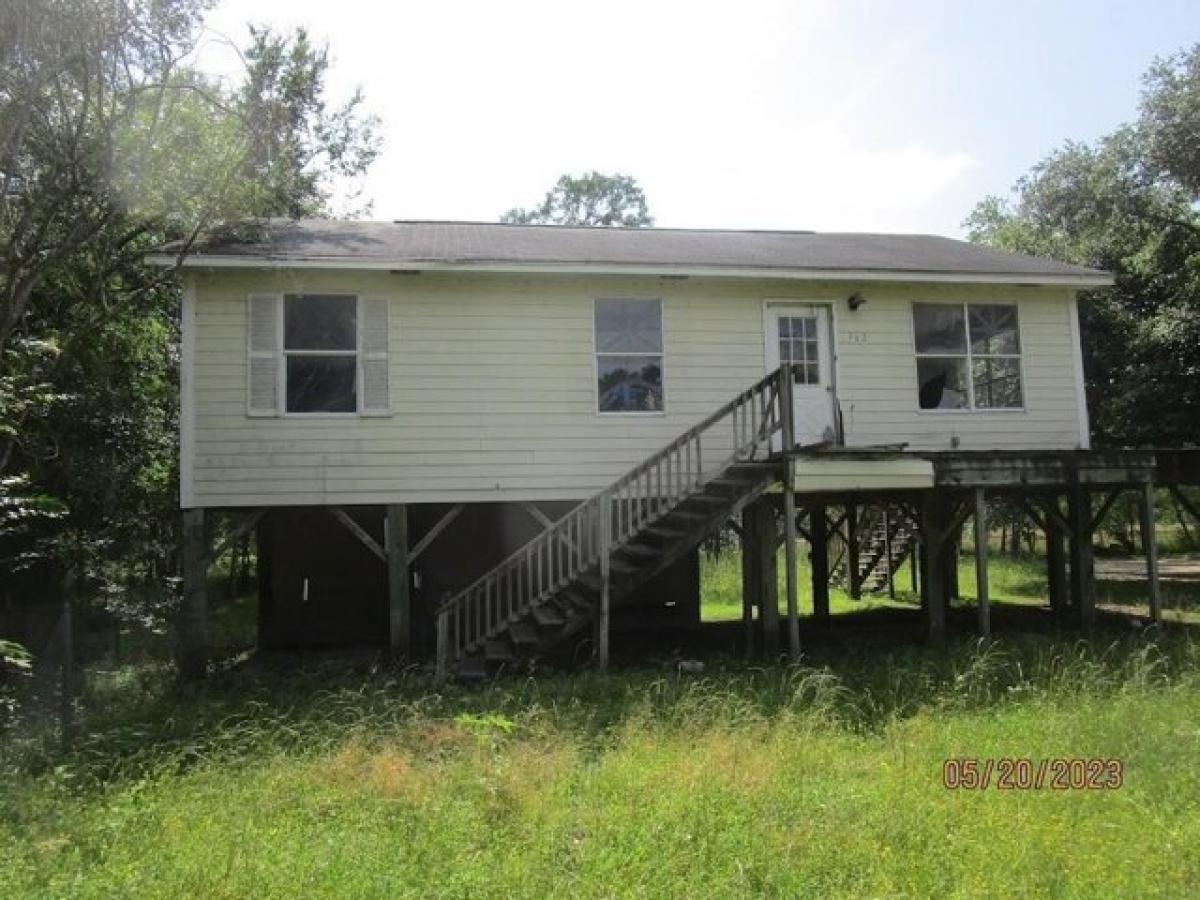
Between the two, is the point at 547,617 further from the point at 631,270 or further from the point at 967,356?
the point at 967,356

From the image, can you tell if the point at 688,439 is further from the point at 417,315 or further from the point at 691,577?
the point at 691,577

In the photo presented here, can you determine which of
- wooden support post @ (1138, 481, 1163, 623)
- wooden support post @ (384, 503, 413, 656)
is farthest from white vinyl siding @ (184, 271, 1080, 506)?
wooden support post @ (1138, 481, 1163, 623)

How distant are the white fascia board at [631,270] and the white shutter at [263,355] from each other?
1.57 ft

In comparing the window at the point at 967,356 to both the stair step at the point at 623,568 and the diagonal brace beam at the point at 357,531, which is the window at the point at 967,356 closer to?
the stair step at the point at 623,568

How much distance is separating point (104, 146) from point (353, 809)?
843 cm

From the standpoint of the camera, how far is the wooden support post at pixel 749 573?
11.6m

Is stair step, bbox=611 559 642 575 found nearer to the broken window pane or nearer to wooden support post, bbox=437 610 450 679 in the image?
wooden support post, bbox=437 610 450 679

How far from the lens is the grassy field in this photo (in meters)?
4.27

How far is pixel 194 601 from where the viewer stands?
397 inches

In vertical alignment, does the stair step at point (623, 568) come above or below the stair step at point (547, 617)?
above

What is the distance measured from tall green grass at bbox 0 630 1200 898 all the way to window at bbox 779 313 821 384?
4708 mm

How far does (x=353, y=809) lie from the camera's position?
5145mm

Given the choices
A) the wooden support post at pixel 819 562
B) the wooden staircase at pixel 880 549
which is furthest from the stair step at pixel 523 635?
the wooden staircase at pixel 880 549

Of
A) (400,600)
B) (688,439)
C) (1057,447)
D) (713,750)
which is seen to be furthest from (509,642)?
(1057,447)
